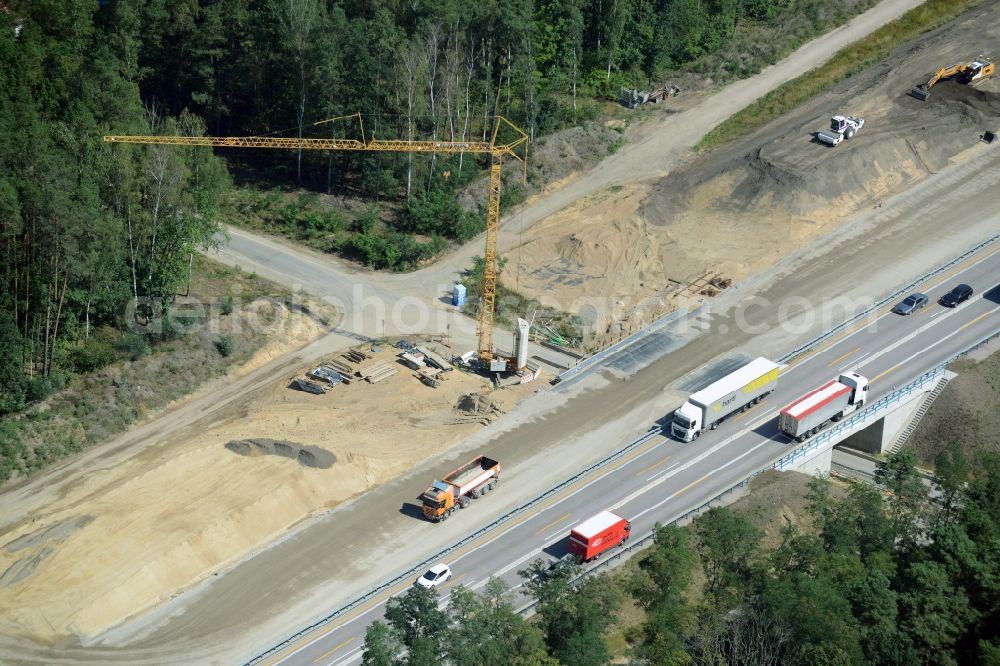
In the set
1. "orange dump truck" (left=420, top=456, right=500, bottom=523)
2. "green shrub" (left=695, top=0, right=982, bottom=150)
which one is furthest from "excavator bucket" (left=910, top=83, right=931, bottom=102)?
"orange dump truck" (left=420, top=456, right=500, bottom=523)

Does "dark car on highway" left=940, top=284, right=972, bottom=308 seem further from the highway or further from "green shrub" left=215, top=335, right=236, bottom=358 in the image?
"green shrub" left=215, top=335, right=236, bottom=358

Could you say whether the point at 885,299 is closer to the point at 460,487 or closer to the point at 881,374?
the point at 881,374

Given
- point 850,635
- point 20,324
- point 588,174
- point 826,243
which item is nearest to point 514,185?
point 588,174

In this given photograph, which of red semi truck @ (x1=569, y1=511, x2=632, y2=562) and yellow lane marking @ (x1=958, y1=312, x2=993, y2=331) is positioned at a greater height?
yellow lane marking @ (x1=958, y1=312, x2=993, y2=331)

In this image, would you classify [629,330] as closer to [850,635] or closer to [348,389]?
[348,389]

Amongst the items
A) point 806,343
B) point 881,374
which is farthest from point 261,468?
point 881,374

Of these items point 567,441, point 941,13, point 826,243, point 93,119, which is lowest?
point 567,441

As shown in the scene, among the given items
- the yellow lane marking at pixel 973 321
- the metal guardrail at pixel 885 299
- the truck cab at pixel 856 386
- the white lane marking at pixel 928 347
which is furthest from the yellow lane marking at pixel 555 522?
the yellow lane marking at pixel 973 321
